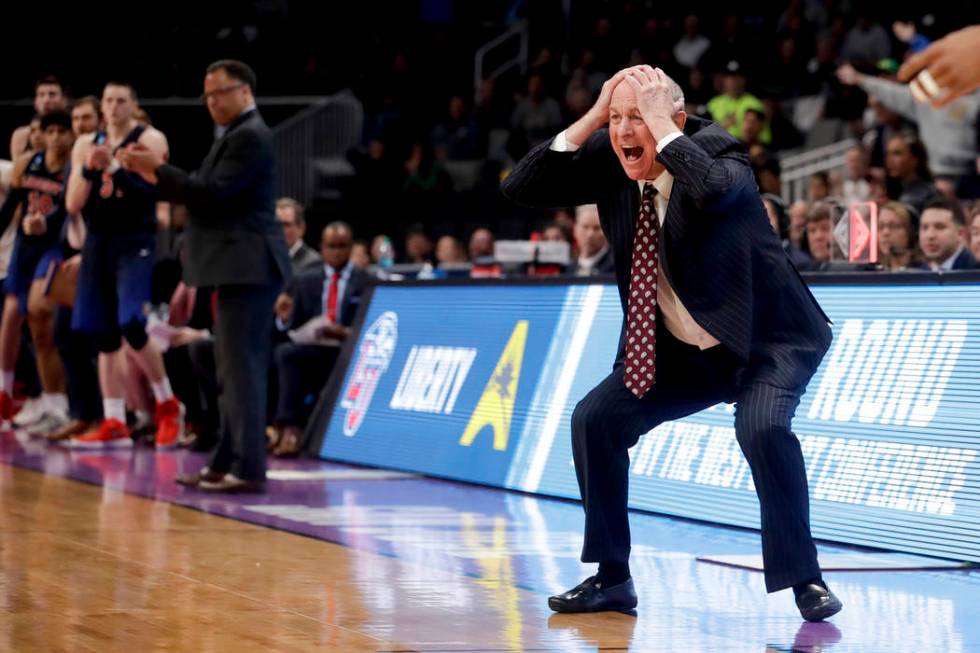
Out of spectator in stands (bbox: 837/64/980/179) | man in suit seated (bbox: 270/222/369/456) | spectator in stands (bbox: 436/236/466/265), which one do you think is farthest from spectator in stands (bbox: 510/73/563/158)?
man in suit seated (bbox: 270/222/369/456)

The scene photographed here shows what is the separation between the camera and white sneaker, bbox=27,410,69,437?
1158 centimetres

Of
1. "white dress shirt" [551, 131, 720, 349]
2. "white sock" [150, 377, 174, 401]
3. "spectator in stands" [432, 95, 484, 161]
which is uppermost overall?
"white dress shirt" [551, 131, 720, 349]

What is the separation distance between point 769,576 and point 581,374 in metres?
3.41

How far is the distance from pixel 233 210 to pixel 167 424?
3.19 m

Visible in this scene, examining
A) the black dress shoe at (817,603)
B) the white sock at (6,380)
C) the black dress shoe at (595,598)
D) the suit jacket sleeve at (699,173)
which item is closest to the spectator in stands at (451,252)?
the white sock at (6,380)

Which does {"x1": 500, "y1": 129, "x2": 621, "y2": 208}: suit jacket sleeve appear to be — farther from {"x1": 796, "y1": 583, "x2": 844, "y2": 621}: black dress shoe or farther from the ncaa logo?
the ncaa logo

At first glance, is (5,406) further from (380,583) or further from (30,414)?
(380,583)

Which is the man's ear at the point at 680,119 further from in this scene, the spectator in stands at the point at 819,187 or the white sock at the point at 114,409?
the spectator in stands at the point at 819,187

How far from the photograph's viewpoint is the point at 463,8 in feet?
69.8

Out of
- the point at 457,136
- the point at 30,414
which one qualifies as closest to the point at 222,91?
the point at 30,414

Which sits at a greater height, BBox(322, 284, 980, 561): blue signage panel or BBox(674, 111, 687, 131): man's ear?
BBox(674, 111, 687, 131): man's ear

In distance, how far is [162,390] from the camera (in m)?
11.0

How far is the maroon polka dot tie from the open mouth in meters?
0.16

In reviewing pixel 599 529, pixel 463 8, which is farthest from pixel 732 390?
pixel 463 8
